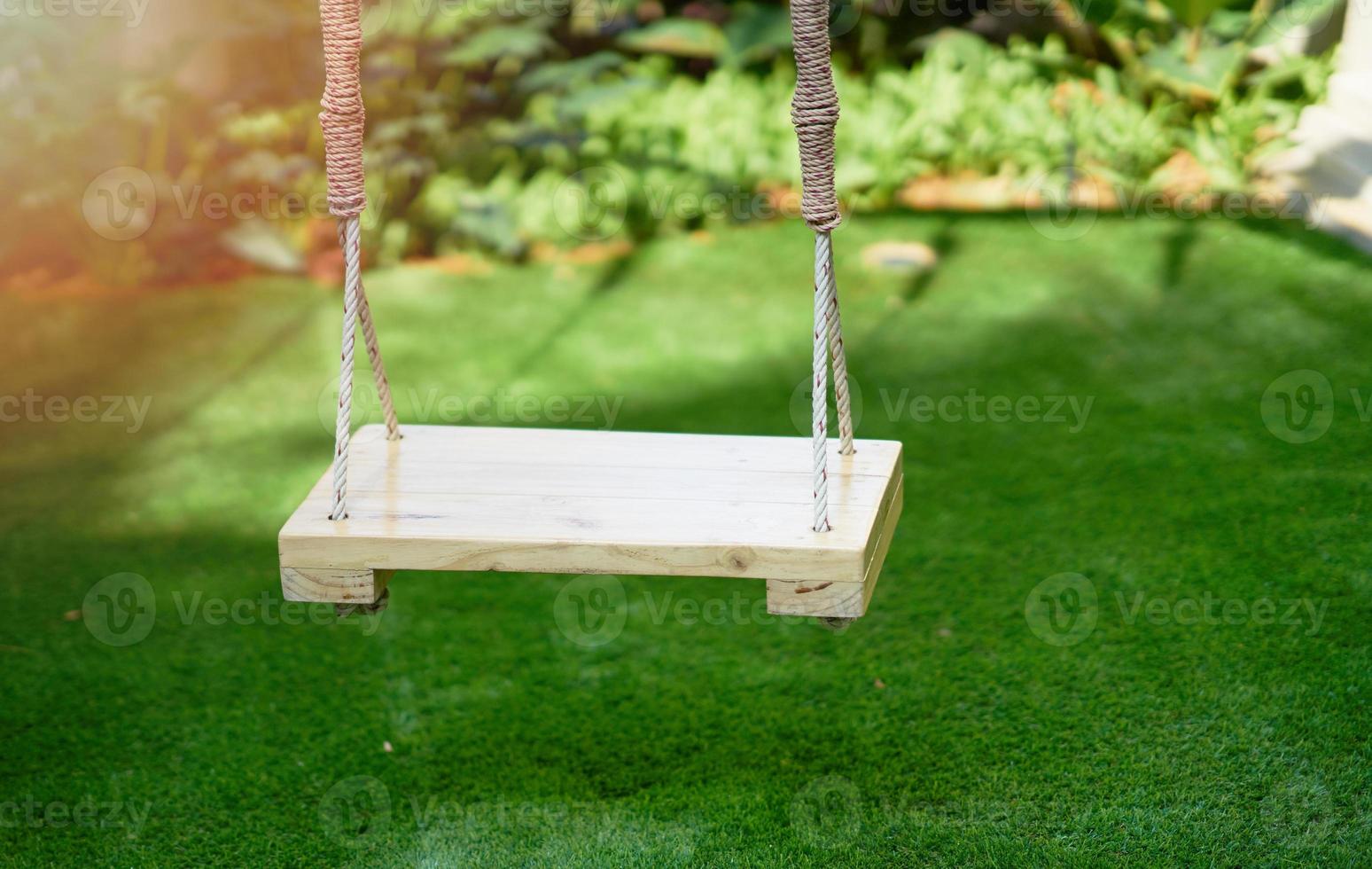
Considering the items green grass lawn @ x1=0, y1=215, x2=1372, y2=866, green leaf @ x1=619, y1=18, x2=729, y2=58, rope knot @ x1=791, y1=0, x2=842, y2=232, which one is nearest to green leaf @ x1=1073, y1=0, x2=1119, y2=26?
green grass lawn @ x1=0, y1=215, x2=1372, y2=866

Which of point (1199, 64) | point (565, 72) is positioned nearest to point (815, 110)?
point (565, 72)

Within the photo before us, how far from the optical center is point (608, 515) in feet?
6.74

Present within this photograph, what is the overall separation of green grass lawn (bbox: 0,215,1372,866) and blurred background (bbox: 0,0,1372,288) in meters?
0.46

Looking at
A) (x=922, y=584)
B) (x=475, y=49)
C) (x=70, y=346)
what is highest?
(x=475, y=49)

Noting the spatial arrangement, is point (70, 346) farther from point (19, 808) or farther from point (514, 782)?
point (514, 782)

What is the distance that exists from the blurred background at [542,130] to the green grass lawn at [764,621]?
46 centimetres

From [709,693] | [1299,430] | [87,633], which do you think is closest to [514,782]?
[709,693]

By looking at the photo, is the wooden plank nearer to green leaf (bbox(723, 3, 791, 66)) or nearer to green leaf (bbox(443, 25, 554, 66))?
green leaf (bbox(443, 25, 554, 66))

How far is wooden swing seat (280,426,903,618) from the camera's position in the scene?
1945mm

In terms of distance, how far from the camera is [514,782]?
2.74m

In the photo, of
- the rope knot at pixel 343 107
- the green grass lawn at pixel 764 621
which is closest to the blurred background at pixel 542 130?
the green grass lawn at pixel 764 621

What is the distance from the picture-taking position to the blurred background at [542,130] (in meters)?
5.09

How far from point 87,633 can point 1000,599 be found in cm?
210

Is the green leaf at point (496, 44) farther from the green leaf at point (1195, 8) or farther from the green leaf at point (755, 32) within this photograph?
the green leaf at point (1195, 8)
